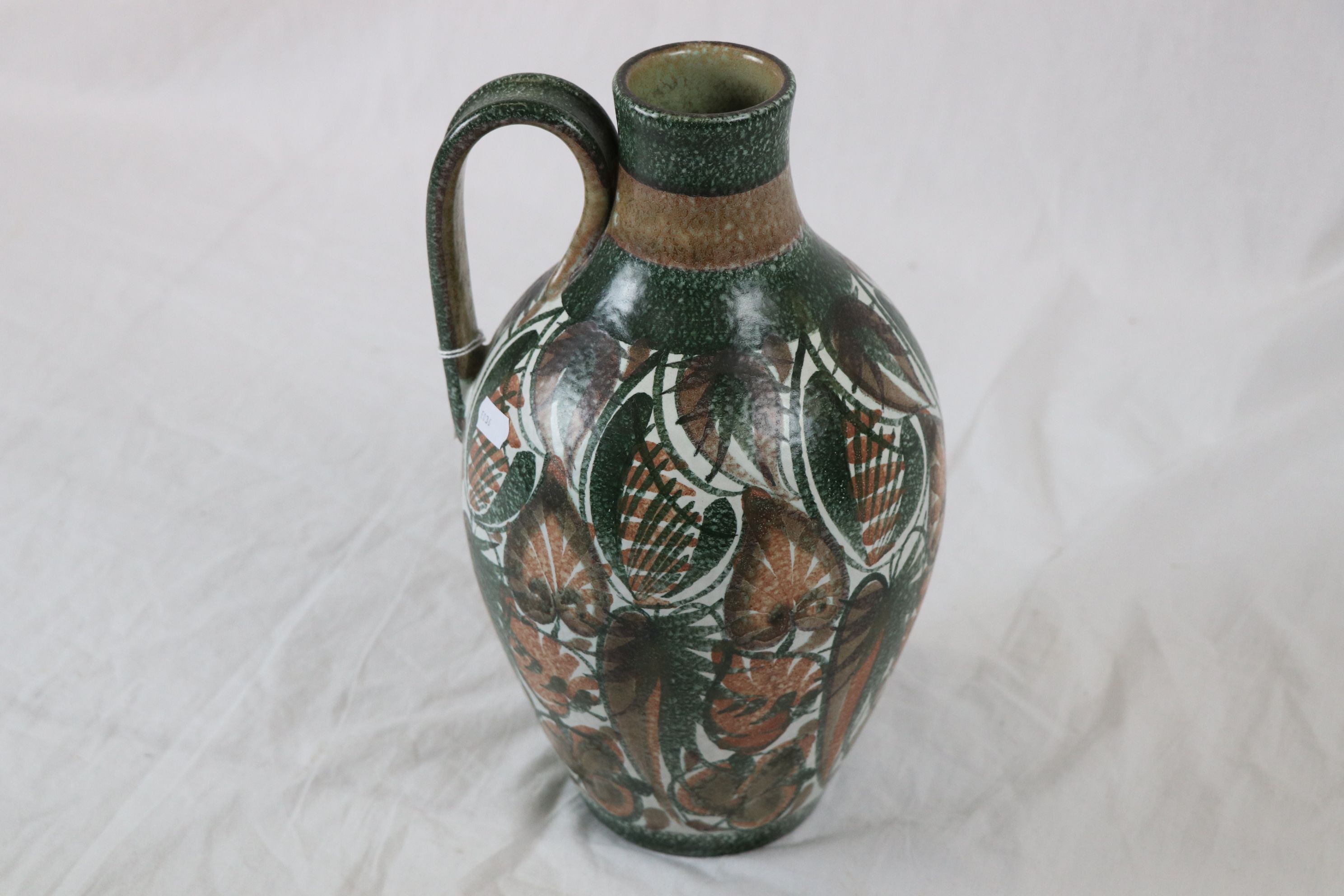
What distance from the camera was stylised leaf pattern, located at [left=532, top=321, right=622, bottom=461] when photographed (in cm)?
97

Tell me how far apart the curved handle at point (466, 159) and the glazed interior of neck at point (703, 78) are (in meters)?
0.04

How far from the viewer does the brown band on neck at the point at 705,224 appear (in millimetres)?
963

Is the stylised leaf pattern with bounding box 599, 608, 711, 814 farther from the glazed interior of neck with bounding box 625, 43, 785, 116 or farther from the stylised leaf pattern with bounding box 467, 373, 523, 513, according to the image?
the glazed interior of neck with bounding box 625, 43, 785, 116

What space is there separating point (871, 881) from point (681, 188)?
0.67m

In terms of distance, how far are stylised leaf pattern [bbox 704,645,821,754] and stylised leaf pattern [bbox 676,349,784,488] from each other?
Result: 0.15 meters

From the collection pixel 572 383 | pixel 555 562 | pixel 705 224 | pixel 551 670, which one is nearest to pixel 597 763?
pixel 551 670

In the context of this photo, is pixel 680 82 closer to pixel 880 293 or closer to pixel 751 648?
pixel 880 293

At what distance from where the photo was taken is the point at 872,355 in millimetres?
1015

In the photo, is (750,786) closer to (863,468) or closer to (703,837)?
(703,837)

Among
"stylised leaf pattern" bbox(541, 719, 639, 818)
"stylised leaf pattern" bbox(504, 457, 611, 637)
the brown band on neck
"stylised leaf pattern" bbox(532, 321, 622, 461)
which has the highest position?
the brown band on neck

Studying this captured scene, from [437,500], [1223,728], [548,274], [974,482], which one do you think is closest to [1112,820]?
[1223,728]

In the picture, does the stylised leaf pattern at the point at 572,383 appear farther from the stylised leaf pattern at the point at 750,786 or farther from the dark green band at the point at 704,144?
the stylised leaf pattern at the point at 750,786

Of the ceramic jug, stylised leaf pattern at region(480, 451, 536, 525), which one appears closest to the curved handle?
the ceramic jug

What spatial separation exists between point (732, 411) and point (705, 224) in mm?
136
